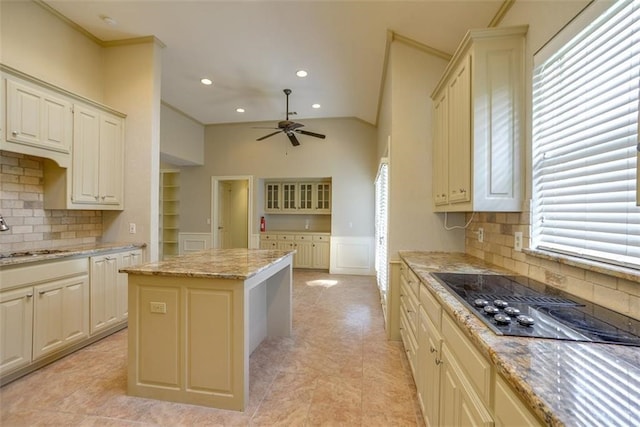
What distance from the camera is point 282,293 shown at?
9.92 ft

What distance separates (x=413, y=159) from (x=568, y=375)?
2432 millimetres

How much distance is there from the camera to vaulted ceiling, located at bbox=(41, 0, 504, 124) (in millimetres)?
2674

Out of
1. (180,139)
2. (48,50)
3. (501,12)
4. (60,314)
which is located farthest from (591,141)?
(180,139)

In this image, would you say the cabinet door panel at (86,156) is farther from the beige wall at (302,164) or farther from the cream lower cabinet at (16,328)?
the beige wall at (302,164)

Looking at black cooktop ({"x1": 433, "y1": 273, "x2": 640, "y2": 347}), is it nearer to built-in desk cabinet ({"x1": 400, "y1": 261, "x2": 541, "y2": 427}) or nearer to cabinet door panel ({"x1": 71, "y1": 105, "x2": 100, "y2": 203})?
built-in desk cabinet ({"x1": 400, "y1": 261, "x2": 541, "y2": 427})

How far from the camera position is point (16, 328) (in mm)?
2162

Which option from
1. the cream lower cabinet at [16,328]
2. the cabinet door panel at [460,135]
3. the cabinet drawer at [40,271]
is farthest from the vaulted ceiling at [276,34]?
the cream lower cabinet at [16,328]

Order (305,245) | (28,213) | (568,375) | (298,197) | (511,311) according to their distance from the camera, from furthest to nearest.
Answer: (298,197)
(305,245)
(28,213)
(511,311)
(568,375)

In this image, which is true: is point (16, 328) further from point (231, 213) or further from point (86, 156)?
point (231, 213)

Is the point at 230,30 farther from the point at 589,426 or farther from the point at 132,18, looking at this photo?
the point at 589,426

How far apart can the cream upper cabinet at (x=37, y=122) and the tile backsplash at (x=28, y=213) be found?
0.32 m

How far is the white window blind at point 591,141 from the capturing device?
1183 millimetres

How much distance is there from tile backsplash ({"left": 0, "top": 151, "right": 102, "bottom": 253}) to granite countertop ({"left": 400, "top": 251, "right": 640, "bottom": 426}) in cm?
373

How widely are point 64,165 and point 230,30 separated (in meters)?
2.20
